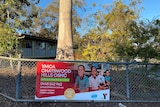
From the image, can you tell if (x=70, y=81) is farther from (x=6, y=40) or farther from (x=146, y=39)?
(x=6, y=40)

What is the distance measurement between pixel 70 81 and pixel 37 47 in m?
27.5

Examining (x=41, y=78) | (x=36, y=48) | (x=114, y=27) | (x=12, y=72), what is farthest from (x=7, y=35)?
(x=36, y=48)

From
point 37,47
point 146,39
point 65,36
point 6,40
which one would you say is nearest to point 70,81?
point 146,39

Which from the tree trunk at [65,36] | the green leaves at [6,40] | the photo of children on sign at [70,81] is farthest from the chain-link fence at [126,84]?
the green leaves at [6,40]

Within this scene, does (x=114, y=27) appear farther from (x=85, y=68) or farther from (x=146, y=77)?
(x=85, y=68)

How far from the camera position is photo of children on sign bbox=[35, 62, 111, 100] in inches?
223

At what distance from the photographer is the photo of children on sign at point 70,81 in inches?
223

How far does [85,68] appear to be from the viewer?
5742 millimetres

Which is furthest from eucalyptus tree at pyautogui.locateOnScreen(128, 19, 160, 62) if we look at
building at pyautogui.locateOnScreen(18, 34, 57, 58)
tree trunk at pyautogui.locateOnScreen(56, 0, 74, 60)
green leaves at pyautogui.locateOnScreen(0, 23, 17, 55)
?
building at pyautogui.locateOnScreen(18, 34, 57, 58)

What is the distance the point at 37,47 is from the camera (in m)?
32.4

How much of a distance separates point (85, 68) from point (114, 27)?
1294 centimetres

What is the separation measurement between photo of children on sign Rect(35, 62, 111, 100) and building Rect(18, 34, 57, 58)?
71.8 feet

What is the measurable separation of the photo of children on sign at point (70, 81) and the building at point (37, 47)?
861 inches

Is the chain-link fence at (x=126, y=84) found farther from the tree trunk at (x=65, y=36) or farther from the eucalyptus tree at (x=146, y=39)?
the tree trunk at (x=65, y=36)
